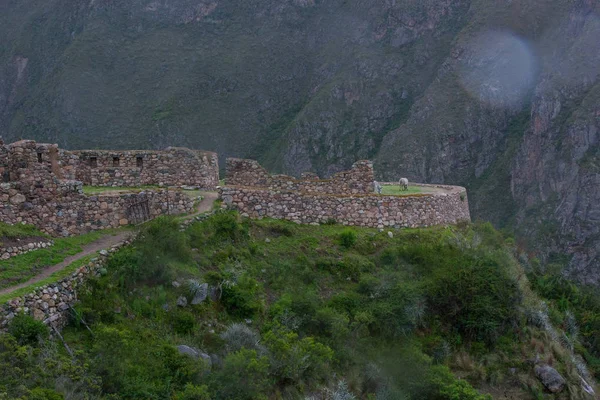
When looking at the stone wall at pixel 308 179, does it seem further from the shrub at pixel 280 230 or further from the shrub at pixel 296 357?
the shrub at pixel 296 357

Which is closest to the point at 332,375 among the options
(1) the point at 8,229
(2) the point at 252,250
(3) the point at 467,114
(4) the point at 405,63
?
(2) the point at 252,250

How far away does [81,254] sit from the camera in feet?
52.5

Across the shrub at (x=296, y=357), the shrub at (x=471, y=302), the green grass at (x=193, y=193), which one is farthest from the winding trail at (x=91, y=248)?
the shrub at (x=471, y=302)

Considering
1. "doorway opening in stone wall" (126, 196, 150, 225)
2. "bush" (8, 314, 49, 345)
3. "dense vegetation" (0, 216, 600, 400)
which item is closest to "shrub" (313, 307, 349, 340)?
"dense vegetation" (0, 216, 600, 400)

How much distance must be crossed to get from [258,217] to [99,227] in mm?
5092

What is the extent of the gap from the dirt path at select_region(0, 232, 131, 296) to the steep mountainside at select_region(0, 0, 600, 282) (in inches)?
3919

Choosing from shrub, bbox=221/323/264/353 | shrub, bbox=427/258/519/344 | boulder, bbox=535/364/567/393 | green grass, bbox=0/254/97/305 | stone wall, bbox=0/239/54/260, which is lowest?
boulder, bbox=535/364/567/393

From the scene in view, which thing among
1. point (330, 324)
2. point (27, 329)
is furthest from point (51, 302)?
point (330, 324)

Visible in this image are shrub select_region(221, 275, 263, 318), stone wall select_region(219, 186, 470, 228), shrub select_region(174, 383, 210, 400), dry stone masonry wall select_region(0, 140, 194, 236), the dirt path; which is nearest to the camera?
shrub select_region(174, 383, 210, 400)

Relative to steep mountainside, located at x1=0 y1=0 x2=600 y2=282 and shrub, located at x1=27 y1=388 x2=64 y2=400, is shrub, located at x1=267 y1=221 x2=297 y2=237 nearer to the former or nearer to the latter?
shrub, located at x1=27 y1=388 x2=64 y2=400

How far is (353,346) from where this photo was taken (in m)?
16.9

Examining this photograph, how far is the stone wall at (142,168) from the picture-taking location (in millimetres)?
22531

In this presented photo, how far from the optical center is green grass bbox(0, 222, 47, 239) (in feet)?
51.1

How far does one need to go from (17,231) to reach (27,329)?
425 cm
